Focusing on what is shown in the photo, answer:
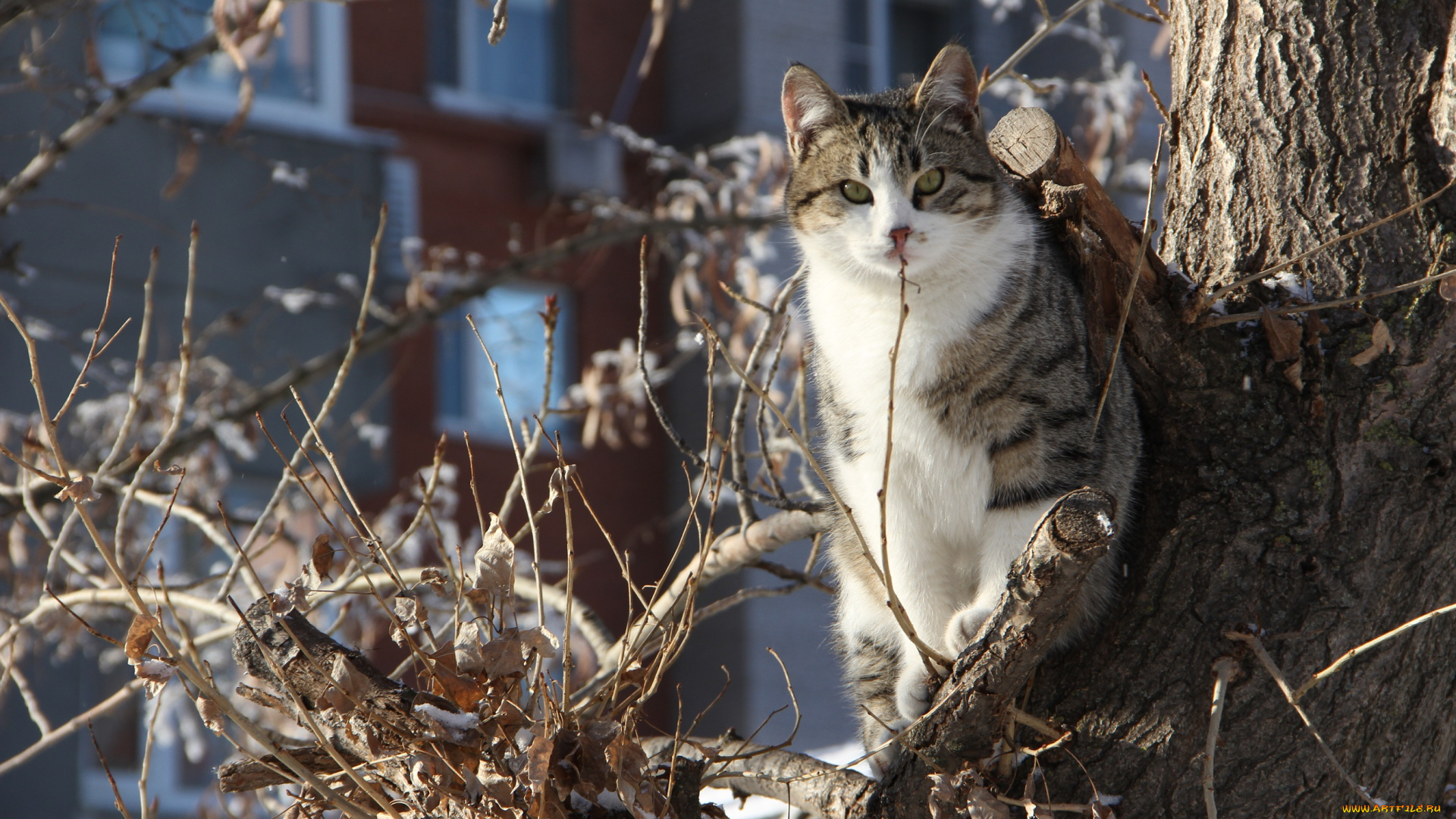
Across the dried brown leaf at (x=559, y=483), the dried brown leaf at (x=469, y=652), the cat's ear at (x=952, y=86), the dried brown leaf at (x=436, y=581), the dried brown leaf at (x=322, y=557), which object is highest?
the cat's ear at (x=952, y=86)

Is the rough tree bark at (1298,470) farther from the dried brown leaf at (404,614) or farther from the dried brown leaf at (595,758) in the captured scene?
the dried brown leaf at (404,614)

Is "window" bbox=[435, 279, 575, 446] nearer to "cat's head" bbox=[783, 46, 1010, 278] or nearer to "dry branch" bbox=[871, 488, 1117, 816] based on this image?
"cat's head" bbox=[783, 46, 1010, 278]

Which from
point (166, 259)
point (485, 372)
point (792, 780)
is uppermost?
point (792, 780)

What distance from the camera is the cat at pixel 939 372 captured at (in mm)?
2334

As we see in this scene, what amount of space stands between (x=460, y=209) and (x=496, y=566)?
7865 millimetres

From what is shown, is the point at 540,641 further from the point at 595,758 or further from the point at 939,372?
the point at 939,372

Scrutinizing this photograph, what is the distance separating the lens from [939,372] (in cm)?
240

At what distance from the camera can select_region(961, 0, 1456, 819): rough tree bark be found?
6.43 ft

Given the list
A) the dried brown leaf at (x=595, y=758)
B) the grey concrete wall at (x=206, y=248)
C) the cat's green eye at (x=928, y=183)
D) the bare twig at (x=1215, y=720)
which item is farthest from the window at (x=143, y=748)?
the bare twig at (x=1215, y=720)

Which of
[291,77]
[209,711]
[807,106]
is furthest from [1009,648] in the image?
[291,77]

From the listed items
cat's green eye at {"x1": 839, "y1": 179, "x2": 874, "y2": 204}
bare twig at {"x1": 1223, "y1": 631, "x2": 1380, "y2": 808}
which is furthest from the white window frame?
bare twig at {"x1": 1223, "y1": 631, "x2": 1380, "y2": 808}

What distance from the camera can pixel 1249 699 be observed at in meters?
1.95

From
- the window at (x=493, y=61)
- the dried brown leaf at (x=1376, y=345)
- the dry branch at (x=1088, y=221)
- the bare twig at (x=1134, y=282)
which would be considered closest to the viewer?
the bare twig at (x=1134, y=282)

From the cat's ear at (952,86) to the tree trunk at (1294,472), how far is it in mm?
493
